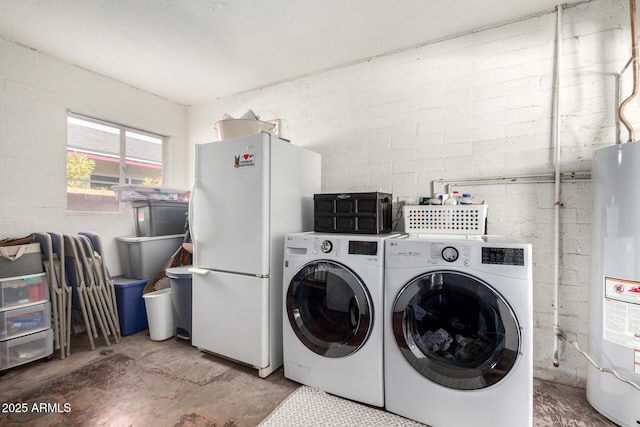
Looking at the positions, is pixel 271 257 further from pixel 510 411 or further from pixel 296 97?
pixel 296 97

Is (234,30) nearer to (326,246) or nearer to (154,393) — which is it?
(326,246)

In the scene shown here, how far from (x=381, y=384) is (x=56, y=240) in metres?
2.72

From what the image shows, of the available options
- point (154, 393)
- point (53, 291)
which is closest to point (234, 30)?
point (53, 291)

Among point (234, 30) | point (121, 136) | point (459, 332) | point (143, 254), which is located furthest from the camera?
point (121, 136)

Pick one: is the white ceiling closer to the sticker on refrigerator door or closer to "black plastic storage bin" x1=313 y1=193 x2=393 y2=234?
the sticker on refrigerator door

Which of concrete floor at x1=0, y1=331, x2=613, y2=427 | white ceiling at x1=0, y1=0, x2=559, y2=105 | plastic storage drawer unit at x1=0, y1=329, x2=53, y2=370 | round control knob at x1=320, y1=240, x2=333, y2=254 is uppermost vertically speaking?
white ceiling at x1=0, y1=0, x2=559, y2=105

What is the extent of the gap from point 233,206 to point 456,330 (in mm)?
1622

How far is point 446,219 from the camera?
5.77ft

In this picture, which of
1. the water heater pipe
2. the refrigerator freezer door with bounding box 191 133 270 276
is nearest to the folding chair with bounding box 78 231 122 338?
the refrigerator freezer door with bounding box 191 133 270 276

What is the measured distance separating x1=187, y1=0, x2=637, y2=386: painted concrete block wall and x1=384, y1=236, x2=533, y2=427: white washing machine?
84 centimetres

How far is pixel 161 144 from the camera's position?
12.0ft

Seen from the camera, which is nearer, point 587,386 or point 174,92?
point 587,386

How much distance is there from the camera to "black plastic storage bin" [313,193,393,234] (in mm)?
1941

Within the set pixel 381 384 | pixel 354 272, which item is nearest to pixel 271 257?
pixel 354 272
